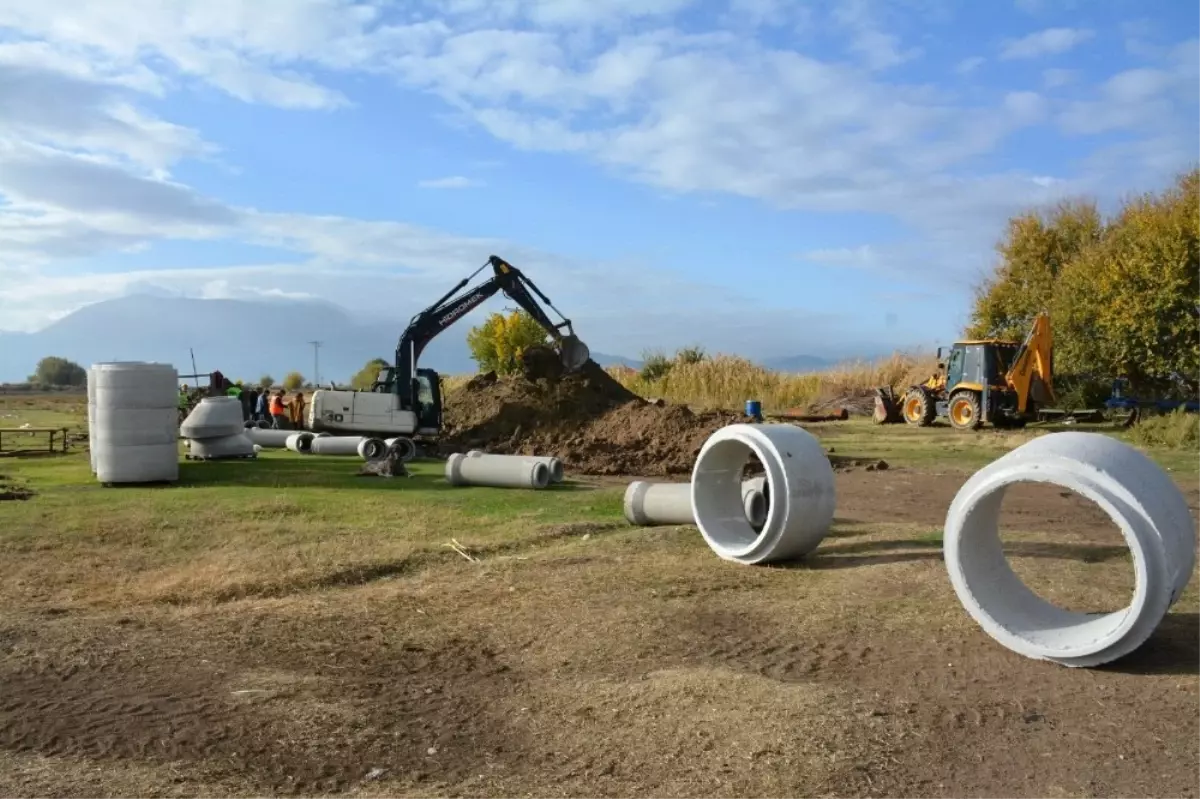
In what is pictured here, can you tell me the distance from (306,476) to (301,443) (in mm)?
4913

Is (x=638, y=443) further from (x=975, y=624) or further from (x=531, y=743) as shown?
(x=531, y=743)

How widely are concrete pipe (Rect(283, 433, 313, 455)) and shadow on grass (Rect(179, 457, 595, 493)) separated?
1701mm

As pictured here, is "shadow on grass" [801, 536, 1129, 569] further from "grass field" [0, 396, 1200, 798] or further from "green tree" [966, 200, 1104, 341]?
"green tree" [966, 200, 1104, 341]

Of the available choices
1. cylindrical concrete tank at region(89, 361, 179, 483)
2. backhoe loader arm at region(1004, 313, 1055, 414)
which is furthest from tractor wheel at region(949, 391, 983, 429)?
cylindrical concrete tank at region(89, 361, 179, 483)

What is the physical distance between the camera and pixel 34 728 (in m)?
5.19

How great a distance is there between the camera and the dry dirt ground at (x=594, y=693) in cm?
455

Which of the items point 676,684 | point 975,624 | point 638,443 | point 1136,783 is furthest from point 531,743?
point 638,443

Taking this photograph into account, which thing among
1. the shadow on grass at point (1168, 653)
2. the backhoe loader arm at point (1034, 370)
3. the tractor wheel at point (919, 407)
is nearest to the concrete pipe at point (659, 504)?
the shadow on grass at point (1168, 653)

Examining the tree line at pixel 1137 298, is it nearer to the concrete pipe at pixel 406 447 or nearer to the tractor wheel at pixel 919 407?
the tractor wheel at pixel 919 407

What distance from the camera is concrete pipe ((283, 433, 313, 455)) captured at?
68.2ft

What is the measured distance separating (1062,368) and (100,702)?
27.7 metres

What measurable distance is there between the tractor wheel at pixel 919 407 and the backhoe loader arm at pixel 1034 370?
2599mm

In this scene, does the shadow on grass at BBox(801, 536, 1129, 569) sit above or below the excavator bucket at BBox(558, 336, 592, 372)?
below

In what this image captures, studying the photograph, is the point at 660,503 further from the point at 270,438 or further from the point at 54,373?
the point at 54,373
